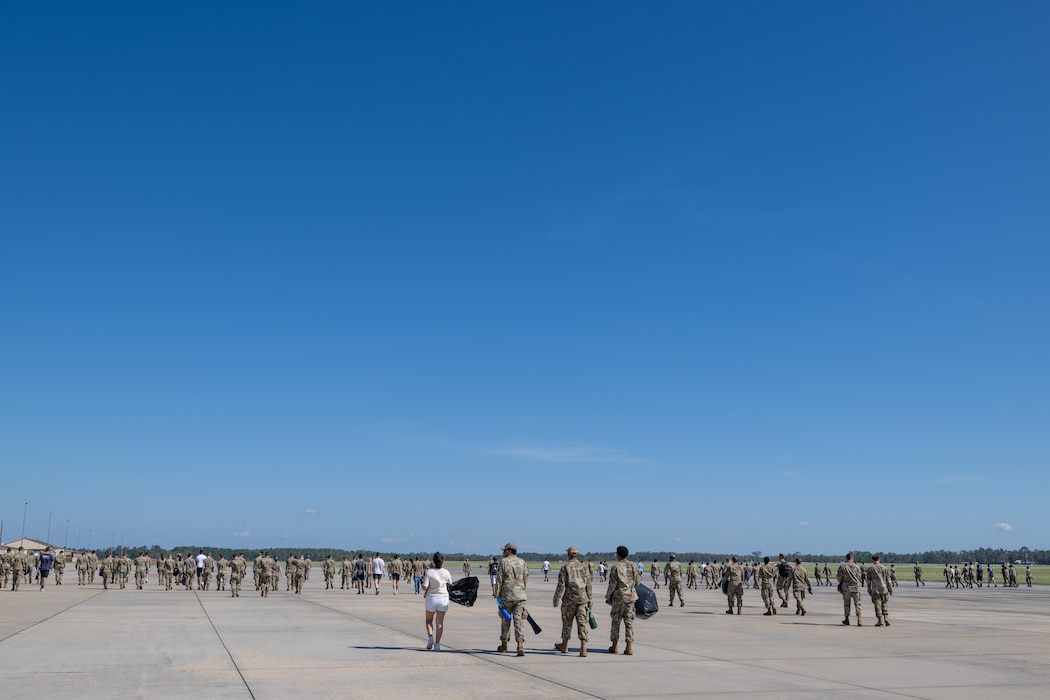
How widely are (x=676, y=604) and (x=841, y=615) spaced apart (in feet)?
24.0

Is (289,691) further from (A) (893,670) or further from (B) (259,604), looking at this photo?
(B) (259,604)

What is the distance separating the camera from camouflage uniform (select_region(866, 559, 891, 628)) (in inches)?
823

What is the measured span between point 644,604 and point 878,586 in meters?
8.42

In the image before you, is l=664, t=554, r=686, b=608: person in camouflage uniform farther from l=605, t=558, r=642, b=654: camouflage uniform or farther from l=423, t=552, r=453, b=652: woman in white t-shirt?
l=423, t=552, r=453, b=652: woman in white t-shirt

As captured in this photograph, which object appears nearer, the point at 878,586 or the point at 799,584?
the point at 878,586

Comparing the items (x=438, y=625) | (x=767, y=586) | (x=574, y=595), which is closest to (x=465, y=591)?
(x=438, y=625)

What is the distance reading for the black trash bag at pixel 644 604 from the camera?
49.7 feet

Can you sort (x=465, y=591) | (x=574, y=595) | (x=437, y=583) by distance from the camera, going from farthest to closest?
(x=465, y=591) → (x=437, y=583) → (x=574, y=595)

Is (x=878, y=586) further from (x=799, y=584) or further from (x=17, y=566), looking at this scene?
(x=17, y=566)

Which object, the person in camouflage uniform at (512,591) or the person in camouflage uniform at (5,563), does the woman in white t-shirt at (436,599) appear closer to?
the person in camouflage uniform at (512,591)

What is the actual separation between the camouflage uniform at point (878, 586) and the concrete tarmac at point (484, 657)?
56 centimetres

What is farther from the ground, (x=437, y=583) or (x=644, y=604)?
(x=437, y=583)

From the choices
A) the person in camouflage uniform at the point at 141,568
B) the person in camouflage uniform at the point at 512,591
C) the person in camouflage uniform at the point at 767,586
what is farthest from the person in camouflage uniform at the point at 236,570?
the person in camouflage uniform at the point at 512,591

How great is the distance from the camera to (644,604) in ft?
50.4
